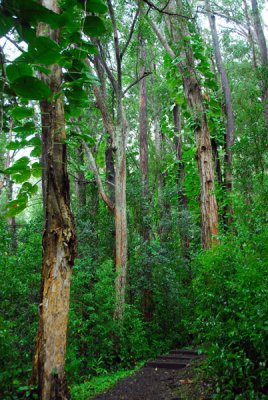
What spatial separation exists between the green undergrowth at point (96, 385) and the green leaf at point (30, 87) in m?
5.69

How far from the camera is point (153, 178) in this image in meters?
17.0

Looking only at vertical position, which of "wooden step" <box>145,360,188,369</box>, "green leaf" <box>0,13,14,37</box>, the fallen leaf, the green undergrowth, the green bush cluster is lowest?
the green undergrowth

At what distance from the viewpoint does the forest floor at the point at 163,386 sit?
188 inches

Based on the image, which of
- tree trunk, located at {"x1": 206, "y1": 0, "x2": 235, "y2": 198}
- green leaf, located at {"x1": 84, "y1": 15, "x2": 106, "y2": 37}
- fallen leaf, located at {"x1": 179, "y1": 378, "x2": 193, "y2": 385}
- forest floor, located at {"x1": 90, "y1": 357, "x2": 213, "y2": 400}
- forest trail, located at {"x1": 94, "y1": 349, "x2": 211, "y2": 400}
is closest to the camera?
green leaf, located at {"x1": 84, "y1": 15, "x2": 106, "y2": 37}

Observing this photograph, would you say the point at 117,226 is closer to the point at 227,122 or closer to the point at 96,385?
the point at 96,385

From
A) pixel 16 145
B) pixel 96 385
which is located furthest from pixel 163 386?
pixel 16 145

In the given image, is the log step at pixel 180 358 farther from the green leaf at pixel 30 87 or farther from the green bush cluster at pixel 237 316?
the green leaf at pixel 30 87

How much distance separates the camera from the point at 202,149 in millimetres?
7113

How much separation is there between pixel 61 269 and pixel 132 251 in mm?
8146

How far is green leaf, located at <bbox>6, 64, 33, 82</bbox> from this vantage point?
36.4 inches

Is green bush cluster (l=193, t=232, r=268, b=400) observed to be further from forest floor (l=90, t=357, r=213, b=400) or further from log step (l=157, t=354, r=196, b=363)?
log step (l=157, t=354, r=196, b=363)

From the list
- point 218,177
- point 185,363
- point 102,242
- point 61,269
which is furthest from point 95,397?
point 218,177

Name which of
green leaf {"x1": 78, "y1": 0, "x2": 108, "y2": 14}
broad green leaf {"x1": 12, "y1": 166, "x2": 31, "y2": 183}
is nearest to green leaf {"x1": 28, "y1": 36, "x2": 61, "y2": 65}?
green leaf {"x1": 78, "y1": 0, "x2": 108, "y2": 14}

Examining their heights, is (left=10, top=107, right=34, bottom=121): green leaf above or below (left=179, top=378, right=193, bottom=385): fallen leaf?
above
